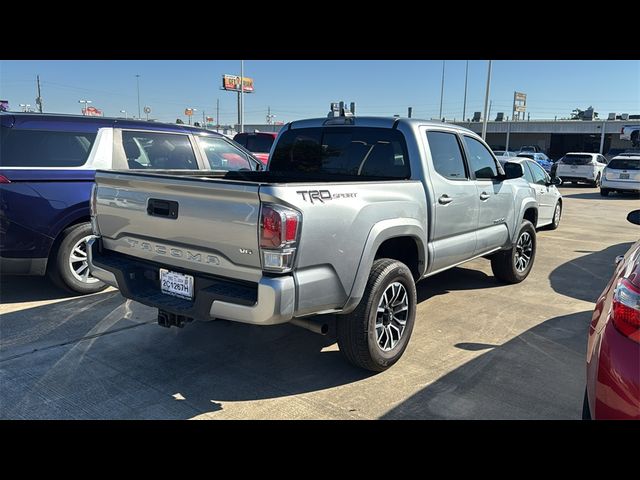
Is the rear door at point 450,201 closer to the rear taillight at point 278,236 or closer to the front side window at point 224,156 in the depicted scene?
the rear taillight at point 278,236

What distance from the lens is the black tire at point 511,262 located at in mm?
6188

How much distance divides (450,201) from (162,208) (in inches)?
103

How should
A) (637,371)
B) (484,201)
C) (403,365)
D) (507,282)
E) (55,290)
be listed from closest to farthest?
(637,371), (403,365), (484,201), (55,290), (507,282)

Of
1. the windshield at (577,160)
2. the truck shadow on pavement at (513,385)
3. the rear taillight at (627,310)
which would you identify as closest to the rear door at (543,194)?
the truck shadow on pavement at (513,385)

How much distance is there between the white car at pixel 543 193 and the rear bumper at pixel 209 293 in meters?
8.28

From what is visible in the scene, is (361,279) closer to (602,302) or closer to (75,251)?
(602,302)

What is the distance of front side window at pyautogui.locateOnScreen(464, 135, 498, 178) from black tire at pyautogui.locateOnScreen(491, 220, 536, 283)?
1022 millimetres

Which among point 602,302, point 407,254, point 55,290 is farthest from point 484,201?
point 55,290

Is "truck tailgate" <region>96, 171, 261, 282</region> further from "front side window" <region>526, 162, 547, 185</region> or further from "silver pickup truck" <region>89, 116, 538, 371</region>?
"front side window" <region>526, 162, 547, 185</region>

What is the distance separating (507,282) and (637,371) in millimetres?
4543

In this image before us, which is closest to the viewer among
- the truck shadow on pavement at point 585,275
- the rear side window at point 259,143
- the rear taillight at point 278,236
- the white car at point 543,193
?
the rear taillight at point 278,236

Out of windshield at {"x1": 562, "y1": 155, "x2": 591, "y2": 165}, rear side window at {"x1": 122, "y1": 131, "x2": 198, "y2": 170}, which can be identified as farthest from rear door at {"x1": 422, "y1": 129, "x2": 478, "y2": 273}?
windshield at {"x1": 562, "y1": 155, "x2": 591, "y2": 165}

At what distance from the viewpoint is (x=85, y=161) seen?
5.42 metres

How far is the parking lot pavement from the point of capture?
3293 mm
